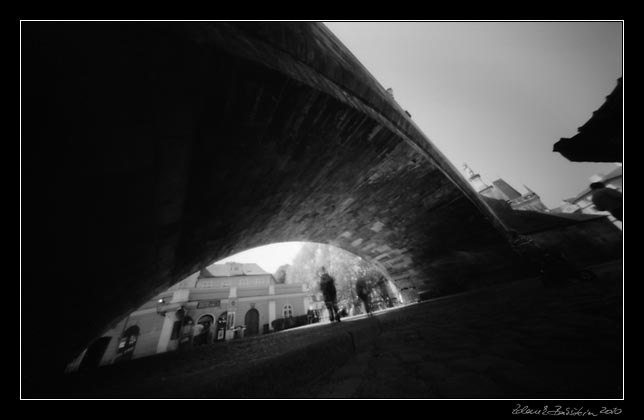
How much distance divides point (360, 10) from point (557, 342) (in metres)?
2.66

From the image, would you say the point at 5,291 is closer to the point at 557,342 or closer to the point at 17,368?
the point at 17,368

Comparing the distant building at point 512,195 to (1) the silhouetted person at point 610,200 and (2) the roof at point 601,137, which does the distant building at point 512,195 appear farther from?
(2) the roof at point 601,137

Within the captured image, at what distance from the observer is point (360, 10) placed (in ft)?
5.51

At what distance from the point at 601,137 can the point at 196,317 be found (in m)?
23.2

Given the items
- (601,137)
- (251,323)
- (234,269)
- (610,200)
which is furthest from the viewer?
(234,269)

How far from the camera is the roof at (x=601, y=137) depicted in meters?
2.43

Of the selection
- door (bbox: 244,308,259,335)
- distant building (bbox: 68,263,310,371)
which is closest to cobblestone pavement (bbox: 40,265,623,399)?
distant building (bbox: 68,263,310,371)

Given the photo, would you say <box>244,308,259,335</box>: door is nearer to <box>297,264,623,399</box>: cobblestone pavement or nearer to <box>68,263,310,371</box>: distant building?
<box>68,263,310,371</box>: distant building

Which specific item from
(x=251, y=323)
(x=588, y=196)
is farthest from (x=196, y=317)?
(x=588, y=196)

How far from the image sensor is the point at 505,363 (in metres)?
1.22

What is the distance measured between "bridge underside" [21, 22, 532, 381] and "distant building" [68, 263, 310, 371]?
1592cm

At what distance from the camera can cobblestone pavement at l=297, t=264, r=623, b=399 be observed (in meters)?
0.97

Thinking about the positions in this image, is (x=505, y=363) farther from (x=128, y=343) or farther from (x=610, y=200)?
(x=128, y=343)

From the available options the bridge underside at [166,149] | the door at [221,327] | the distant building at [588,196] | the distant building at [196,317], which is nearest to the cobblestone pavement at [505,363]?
the bridge underside at [166,149]
